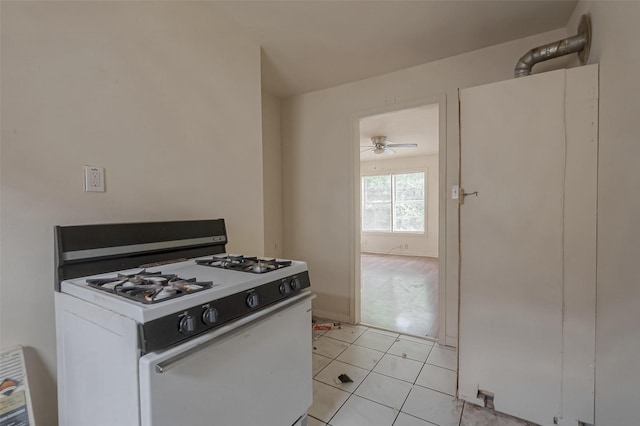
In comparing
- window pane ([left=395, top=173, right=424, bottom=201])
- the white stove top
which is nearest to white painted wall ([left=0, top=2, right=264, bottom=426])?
the white stove top

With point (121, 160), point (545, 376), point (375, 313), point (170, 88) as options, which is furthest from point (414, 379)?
point (170, 88)

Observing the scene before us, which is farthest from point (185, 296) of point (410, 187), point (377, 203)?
point (377, 203)

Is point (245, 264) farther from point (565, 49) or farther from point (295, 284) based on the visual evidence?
point (565, 49)

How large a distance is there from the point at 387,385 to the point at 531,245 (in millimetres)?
1293

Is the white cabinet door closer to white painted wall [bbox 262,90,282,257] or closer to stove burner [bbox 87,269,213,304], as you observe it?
stove burner [bbox 87,269,213,304]

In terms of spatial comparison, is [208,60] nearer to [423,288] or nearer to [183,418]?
[183,418]

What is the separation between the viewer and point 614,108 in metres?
1.29

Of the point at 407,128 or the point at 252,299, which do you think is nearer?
the point at 252,299

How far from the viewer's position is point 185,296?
89 cm

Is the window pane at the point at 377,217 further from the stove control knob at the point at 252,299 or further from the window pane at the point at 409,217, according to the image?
the stove control knob at the point at 252,299

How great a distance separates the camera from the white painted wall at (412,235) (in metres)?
6.84

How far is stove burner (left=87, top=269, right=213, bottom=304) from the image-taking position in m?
0.88

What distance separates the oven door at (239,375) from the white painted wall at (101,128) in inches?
31.6

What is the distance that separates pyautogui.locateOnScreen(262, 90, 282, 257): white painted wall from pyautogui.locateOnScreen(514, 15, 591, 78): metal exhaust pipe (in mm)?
2323
